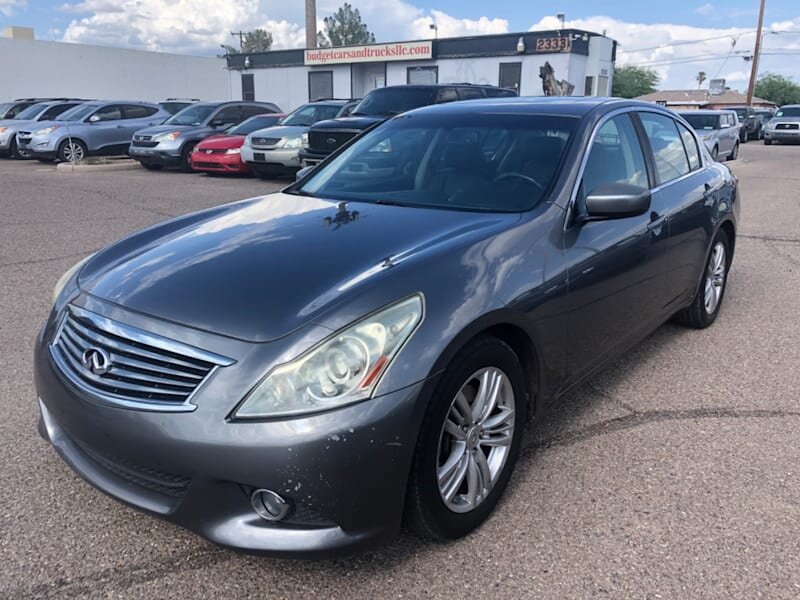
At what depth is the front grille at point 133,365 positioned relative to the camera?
218 centimetres

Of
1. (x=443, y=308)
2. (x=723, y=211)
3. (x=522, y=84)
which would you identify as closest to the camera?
(x=443, y=308)

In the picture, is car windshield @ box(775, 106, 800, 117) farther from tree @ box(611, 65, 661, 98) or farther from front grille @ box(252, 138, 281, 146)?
tree @ box(611, 65, 661, 98)

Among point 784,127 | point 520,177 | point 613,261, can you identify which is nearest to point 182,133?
point 520,177

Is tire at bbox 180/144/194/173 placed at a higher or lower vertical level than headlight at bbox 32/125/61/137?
lower

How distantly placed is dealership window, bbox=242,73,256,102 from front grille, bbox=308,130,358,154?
31.0 metres

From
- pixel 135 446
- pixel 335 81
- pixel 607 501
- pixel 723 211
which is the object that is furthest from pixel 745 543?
pixel 335 81

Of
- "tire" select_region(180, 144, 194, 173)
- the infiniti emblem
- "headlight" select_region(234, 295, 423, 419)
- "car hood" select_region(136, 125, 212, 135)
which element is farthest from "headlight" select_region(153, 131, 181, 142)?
"headlight" select_region(234, 295, 423, 419)

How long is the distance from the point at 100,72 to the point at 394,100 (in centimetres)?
3330

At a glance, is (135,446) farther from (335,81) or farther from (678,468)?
(335,81)

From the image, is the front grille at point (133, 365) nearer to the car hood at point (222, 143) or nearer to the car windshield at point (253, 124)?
the car hood at point (222, 143)

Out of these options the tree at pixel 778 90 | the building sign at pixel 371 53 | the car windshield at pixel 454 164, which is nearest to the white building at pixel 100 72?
the building sign at pixel 371 53

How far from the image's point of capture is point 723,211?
16.4ft

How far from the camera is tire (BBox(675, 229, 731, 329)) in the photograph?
16.1 ft

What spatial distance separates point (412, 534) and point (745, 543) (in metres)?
1.27
